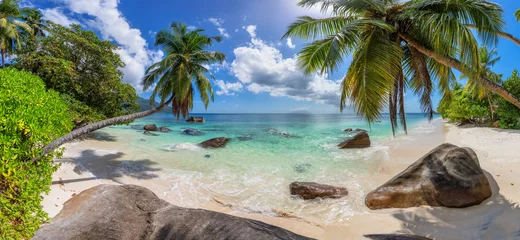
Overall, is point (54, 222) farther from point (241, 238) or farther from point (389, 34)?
point (389, 34)

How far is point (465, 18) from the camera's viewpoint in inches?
201

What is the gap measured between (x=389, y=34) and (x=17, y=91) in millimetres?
8486

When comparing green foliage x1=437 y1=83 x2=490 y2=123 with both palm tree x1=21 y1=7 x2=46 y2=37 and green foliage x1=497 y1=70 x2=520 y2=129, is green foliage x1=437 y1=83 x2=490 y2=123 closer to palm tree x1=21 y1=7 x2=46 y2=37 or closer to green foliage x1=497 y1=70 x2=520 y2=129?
green foliage x1=497 y1=70 x2=520 y2=129

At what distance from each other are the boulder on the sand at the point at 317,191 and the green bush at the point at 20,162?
692 centimetres

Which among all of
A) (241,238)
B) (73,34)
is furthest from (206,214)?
→ (73,34)

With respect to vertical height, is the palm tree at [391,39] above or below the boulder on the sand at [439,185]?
above

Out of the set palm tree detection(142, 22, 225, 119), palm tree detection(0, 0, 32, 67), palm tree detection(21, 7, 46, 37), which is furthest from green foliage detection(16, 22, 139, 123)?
palm tree detection(21, 7, 46, 37)

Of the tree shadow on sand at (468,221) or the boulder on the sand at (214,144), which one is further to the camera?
the boulder on the sand at (214,144)

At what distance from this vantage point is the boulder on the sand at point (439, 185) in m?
5.73

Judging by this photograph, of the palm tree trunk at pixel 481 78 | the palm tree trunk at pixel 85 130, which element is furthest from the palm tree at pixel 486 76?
the palm tree trunk at pixel 85 130

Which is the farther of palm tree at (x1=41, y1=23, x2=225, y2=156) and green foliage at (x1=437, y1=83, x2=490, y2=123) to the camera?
green foliage at (x1=437, y1=83, x2=490, y2=123)

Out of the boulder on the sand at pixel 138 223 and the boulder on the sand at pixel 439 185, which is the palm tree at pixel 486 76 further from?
the boulder on the sand at pixel 138 223

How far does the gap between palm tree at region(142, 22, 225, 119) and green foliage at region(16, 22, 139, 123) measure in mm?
1773

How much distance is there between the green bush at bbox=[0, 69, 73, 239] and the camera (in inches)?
125
